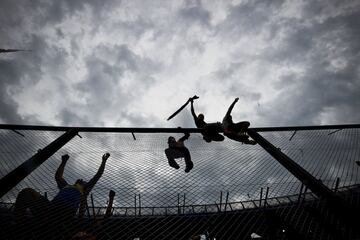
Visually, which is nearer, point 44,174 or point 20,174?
point 20,174

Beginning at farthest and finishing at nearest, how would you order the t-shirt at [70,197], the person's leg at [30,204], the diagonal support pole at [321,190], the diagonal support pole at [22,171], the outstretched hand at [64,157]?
the outstretched hand at [64,157]
the t-shirt at [70,197]
the person's leg at [30,204]
the diagonal support pole at [22,171]
the diagonal support pole at [321,190]

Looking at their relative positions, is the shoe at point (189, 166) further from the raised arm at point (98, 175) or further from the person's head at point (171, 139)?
the raised arm at point (98, 175)

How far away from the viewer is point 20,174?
5.63ft

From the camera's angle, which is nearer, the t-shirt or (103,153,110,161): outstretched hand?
the t-shirt

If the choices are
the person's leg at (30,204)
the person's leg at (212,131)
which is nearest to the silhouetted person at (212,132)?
the person's leg at (212,131)

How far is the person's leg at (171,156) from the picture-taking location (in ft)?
15.3

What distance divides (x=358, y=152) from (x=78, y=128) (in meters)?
5.91

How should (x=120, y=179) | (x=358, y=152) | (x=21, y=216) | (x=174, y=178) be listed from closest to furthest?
1. (x=21, y=216)
2. (x=120, y=179)
3. (x=174, y=178)
4. (x=358, y=152)

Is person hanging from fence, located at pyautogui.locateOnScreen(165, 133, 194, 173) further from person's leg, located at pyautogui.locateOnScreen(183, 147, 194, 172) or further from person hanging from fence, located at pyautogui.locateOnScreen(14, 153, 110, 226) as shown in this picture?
person hanging from fence, located at pyautogui.locateOnScreen(14, 153, 110, 226)

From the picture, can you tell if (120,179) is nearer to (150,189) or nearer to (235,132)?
(150,189)

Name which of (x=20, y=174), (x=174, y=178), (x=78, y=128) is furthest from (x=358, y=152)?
(x=20, y=174)

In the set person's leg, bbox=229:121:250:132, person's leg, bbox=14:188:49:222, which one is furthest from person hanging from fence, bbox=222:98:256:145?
person's leg, bbox=14:188:49:222

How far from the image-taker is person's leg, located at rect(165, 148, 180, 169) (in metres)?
4.66

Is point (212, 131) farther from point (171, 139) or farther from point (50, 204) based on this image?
point (50, 204)
